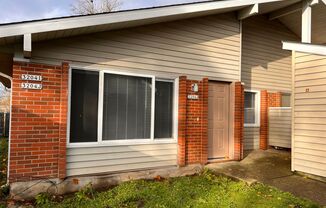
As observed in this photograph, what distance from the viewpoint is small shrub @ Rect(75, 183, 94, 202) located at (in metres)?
4.88

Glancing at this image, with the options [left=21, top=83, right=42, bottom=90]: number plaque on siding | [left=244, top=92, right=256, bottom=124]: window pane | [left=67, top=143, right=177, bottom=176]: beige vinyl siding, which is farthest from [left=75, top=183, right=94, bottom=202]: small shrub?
[left=244, top=92, right=256, bottom=124]: window pane

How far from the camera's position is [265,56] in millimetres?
9703

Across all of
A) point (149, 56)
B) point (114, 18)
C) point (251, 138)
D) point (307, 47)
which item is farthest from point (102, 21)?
point (251, 138)

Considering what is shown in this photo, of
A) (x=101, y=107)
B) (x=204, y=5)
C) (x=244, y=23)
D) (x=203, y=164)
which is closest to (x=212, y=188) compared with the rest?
(x=203, y=164)

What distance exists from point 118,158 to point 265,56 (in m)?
6.62

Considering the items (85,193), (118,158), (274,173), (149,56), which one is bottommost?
(85,193)

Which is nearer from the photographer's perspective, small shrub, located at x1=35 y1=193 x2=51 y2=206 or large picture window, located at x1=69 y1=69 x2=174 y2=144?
small shrub, located at x1=35 y1=193 x2=51 y2=206

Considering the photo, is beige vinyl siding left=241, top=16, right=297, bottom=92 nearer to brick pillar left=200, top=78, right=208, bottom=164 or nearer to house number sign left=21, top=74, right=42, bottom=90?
brick pillar left=200, top=78, right=208, bottom=164

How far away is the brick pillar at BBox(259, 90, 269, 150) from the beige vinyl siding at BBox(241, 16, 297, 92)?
336mm

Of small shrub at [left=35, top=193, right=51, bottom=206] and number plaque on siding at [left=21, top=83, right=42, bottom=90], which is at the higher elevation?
number plaque on siding at [left=21, top=83, right=42, bottom=90]

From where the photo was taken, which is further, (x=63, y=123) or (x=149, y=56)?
(x=149, y=56)

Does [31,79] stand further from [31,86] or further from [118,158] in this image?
[118,158]

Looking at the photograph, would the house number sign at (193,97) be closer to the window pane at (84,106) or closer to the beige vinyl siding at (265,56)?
the window pane at (84,106)

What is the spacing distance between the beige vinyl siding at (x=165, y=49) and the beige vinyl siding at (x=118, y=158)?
5.69ft
